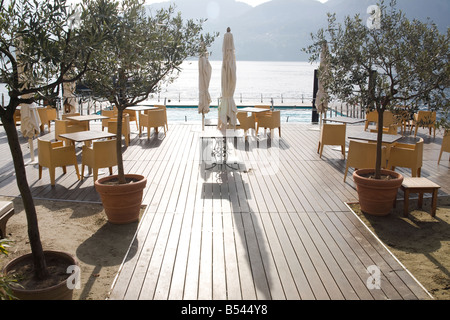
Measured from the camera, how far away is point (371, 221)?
182 inches

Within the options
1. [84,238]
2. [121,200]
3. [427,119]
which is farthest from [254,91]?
[84,238]

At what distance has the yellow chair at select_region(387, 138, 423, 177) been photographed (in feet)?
19.0

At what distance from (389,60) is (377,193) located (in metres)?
1.61

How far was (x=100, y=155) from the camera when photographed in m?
6.05

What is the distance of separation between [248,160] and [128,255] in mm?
4133

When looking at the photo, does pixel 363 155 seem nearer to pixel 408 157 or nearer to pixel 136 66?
Answer: pixel 408 157

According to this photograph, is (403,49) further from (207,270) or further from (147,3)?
(207,270)

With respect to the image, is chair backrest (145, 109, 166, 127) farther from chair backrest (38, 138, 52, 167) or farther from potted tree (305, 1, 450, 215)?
potted tree (305, 1, 450, 215)

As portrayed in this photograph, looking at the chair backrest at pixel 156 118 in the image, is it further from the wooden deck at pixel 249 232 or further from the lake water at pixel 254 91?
the wooden deck at pixel 249 232

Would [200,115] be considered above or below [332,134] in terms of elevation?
below

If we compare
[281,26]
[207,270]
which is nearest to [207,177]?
[207,270]
